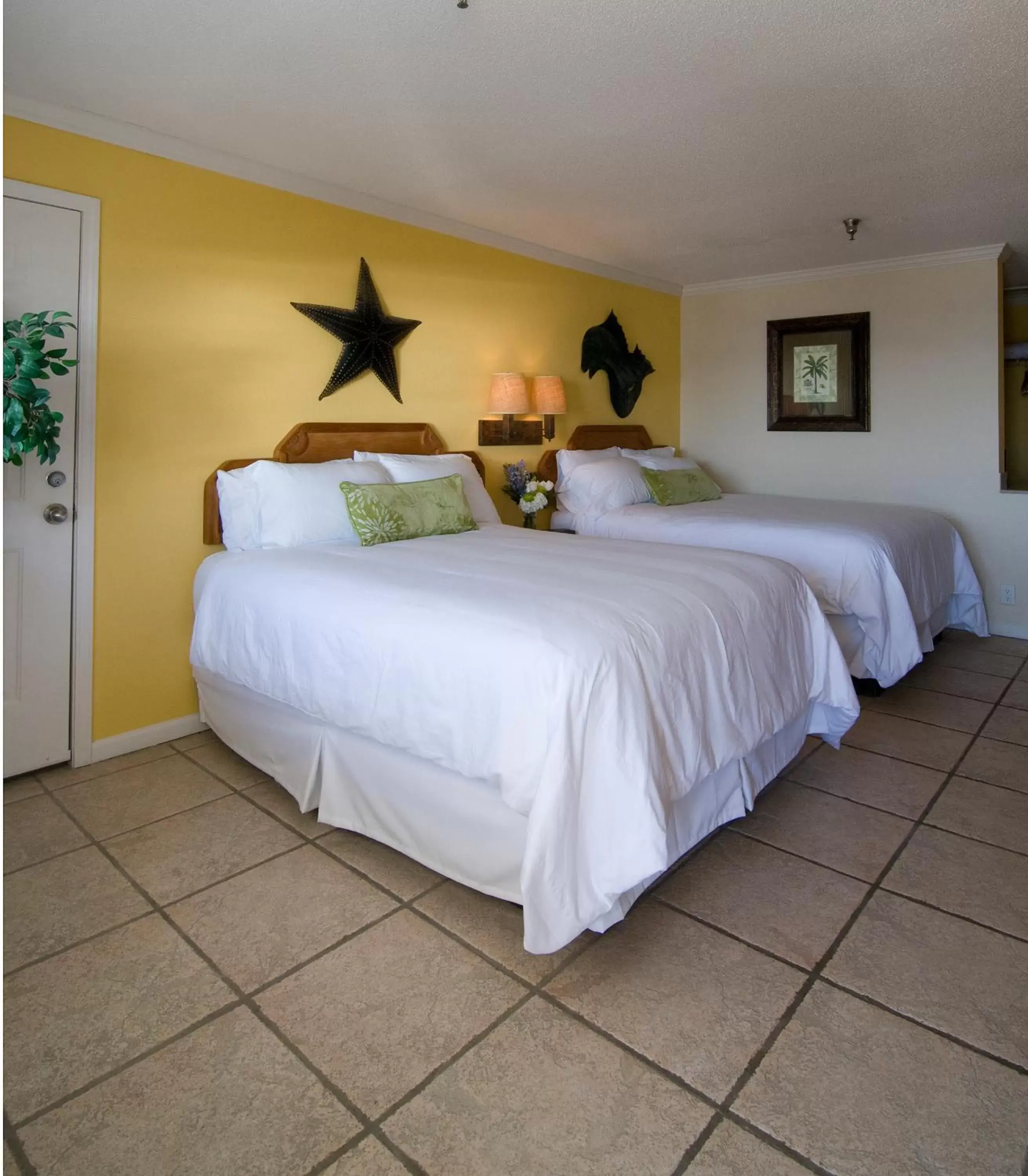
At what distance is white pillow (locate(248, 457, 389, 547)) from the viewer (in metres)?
3.17

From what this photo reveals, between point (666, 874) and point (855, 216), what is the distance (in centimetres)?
352

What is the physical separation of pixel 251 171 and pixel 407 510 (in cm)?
156

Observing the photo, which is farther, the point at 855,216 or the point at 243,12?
the point at 855,216

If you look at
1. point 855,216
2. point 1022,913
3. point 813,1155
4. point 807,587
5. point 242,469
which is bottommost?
point 813,1155

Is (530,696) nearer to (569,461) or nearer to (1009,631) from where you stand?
(569,461)

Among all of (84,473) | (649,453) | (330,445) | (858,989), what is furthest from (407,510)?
Answer: (649,453)

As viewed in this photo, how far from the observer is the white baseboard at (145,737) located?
3.11 meters

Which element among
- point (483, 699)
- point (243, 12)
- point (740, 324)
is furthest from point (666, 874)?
point (740, 324)

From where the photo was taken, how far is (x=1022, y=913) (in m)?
2.11

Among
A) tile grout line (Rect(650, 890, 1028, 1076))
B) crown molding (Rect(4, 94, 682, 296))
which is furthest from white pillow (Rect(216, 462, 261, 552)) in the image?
tile grout line (Rect(650, 890, 1028, 1076))

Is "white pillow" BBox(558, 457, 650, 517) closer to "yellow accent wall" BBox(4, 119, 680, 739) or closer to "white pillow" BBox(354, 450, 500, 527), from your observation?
"white pillow" BBox(354, 450, 500, 527)

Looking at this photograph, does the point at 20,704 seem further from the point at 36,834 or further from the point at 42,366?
the point at 42,366

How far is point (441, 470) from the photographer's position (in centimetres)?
377

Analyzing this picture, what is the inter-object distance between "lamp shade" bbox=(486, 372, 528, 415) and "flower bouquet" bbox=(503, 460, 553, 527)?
335 millimetres
